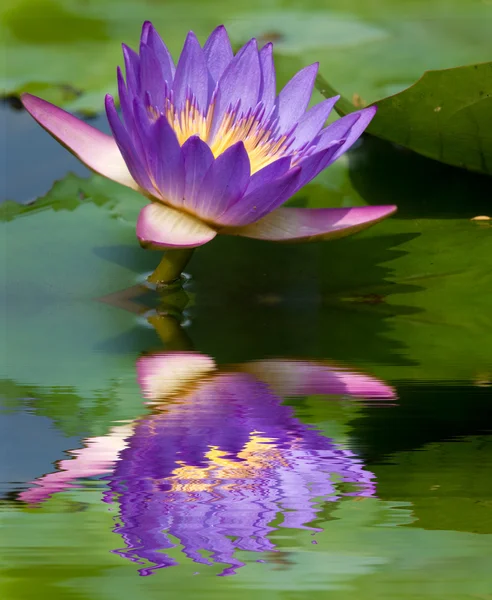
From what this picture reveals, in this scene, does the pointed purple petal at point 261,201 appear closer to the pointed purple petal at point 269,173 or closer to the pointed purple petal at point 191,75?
the pointed purple petal at point 269,173

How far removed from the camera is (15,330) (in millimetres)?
780

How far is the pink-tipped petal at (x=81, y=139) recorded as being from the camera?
2.78 feet

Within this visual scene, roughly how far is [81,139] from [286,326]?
32cm

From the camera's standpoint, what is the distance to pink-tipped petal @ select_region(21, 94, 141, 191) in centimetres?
85

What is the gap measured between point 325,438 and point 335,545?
14 centimetres

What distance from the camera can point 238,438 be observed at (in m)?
0.55

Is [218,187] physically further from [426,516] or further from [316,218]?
[426,516]

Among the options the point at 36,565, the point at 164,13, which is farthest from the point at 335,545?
the point at 164,13

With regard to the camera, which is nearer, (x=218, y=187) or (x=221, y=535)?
(x=221, y=535)

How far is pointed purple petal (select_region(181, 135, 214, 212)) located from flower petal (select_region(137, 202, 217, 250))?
29 mm

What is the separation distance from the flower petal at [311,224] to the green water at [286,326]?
68 mm

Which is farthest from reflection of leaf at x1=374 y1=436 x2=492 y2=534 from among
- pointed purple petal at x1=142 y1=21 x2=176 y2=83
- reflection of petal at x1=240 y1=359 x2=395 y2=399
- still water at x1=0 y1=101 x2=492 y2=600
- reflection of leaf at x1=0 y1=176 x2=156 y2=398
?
pointed purple petal at x1=142 y1=21 x2=176 y2=83

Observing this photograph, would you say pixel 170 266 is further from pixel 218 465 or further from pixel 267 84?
pixel 218 465

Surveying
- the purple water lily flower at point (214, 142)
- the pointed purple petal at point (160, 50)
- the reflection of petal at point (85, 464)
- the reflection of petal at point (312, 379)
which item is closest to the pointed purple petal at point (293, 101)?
the purple water lily flower at point (214, 142)
